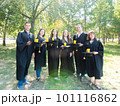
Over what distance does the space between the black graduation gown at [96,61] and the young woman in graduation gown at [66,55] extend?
1.02 meters

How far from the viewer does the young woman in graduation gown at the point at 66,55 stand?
4829 millimetres

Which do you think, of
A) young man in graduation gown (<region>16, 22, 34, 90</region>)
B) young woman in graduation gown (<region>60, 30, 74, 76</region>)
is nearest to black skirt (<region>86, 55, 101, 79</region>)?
young woman in graduation gown (<region>60, 30, 74, 76</region>)

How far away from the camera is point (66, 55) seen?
4.98 metres

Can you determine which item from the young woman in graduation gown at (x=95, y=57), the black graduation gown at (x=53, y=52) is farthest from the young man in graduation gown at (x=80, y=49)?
the black graduation gown at (x=53, y=52)

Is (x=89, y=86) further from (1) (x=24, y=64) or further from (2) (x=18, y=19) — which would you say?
(2) (x=18, y=19)

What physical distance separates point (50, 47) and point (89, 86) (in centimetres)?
234

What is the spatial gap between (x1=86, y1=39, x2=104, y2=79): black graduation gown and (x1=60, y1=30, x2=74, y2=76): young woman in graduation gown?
1.02 meters

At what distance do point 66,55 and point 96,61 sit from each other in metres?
1.47

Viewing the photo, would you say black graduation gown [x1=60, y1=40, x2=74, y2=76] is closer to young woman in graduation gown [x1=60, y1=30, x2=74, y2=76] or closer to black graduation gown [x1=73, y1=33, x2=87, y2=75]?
young woman in graduation gown [x1=60, y1=30, x2=74, y2=76]

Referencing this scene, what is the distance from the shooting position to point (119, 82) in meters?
4.95

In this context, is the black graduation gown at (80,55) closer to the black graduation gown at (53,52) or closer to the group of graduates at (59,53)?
the group of graduates at (59,53)

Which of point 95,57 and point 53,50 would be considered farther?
point 53,50

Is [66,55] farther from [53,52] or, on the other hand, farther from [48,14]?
[48,14]

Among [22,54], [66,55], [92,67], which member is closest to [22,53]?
[22,54]
